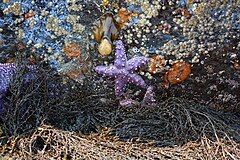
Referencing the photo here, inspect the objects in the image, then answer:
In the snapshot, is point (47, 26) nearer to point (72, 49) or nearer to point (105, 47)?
point (72, 49)

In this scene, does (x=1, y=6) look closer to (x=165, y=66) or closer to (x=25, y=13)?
(x=25, y=13)

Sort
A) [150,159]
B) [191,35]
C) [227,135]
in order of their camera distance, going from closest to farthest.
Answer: [150,159]
[227,135]
[191,35]

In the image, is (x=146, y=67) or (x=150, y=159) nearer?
(x=150, y=159)

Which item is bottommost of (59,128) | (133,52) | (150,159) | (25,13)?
(150,159)

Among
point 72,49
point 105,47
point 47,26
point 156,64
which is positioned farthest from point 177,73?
point 47,26

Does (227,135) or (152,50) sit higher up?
(152,50)

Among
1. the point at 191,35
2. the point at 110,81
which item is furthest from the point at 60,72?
the point at 191,35

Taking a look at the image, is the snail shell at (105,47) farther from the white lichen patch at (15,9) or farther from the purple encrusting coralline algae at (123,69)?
the white lichen patch at (15,9)
